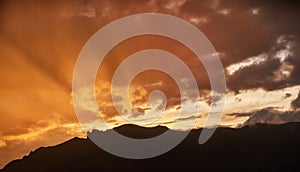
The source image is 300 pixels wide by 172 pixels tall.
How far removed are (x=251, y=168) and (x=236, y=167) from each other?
7.20 metres

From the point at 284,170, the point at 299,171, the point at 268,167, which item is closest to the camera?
the point at 299,171

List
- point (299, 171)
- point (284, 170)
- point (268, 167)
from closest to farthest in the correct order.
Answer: point (299, 171)
point (284, 170)
point (268, 167)

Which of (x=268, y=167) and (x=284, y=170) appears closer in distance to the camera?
(x=284, y=170)

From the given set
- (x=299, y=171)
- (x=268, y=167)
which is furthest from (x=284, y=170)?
(x=299, y=171)

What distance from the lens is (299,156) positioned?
198000 mm

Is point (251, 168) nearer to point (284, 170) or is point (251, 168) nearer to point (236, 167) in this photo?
point (236, 167)

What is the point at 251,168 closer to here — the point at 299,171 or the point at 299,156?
the point at 299,156

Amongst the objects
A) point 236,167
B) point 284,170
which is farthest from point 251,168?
point 284,170

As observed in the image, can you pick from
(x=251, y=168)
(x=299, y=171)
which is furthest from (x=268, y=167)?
(x=299, y=171)

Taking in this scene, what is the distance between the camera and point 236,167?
199500mm

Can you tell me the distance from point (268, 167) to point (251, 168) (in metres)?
8.25

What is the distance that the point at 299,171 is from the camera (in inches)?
5994

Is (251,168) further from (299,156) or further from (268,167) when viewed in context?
(299,156)

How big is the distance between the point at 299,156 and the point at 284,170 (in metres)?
21.8
